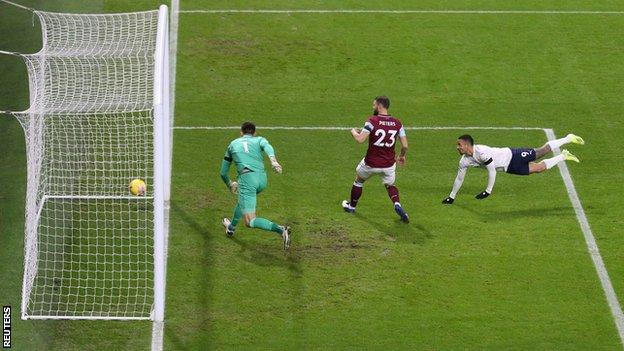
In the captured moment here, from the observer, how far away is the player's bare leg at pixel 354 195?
61.1ft

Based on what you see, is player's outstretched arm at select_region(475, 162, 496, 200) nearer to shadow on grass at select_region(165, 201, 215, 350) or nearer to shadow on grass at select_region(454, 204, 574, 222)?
shadow on grass at select_region(454, 204, 574, 222)

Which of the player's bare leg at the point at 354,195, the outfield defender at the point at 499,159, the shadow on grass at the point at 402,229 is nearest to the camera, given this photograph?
the shadow on grass at the point at 402,229

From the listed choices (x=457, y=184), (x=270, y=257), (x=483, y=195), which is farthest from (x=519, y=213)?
(x=270, y=257)

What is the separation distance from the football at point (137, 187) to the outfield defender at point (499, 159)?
15.0ft

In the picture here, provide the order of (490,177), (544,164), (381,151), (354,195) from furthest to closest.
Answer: (544,164) → (490,177) → (354,195) → (381,151)

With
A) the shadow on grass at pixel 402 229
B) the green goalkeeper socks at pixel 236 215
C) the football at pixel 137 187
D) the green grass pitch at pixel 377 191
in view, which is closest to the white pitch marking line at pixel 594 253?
the green grass pitch at pixel 377 191

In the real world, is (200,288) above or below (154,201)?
below

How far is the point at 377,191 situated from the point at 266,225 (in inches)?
113

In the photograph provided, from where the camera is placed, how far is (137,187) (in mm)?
18359

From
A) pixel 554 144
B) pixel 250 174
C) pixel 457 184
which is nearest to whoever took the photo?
pixel 250 174

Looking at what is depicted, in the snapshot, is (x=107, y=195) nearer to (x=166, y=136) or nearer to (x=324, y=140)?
(x=166, y=136)

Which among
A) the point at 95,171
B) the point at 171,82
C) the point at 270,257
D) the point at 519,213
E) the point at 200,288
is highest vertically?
the point at 171,82

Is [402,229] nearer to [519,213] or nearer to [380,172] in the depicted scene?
[380,172]

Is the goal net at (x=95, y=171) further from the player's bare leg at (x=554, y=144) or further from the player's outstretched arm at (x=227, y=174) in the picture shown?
the player's bare leg at (x=554, y=144)
